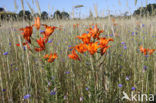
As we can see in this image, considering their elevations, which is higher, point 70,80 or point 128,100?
point 70,80

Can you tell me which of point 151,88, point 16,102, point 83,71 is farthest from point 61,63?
point 151,88

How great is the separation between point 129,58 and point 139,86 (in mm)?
462

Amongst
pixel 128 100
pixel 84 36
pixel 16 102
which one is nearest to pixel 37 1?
pixel 84 36

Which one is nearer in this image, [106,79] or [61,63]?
[106,79]

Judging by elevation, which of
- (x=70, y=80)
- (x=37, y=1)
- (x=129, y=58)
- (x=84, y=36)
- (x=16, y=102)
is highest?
(x=37, y=1)

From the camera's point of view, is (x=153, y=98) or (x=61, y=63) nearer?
(x=153, y=98)

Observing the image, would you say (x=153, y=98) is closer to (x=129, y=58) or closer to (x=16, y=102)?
(x=129, y=58)

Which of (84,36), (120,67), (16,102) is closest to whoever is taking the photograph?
(84,36)

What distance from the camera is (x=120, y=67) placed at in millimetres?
1657

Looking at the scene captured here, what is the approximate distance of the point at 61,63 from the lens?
180 cm

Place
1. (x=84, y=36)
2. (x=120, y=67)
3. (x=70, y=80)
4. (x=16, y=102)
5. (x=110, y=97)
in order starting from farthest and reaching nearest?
→ (x=120, y=67) → (x=70, y=80) → (x=16, y=102) → (x=110, y=97) → (x=84, y=36)

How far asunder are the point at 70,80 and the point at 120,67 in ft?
2.15

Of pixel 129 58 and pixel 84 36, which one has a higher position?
pixel 84 36

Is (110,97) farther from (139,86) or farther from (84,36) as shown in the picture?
(84,36)
